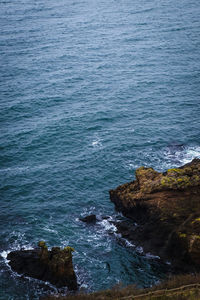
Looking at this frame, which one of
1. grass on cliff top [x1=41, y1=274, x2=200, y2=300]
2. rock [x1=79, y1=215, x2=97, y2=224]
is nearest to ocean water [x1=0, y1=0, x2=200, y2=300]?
rock [x1=79, y1=215, x2=97, y2=224]

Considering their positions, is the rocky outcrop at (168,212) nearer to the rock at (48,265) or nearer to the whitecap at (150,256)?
the whitecap at (150,256)

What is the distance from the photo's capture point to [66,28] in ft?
486

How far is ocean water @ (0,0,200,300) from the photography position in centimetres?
4744

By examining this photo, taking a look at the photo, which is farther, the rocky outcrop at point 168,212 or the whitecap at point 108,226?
the whitecap at point 108,226

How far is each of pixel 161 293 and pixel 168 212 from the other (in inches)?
463

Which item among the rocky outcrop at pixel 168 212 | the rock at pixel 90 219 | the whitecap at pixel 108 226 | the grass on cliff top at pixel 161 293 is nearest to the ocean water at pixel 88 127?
the whitecap at pixel 108 226

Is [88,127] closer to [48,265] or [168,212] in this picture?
[168,212]

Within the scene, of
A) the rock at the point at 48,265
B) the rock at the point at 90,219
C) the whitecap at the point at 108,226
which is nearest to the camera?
the rock at the point at 48,265

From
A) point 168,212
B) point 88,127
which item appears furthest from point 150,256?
point 88,127

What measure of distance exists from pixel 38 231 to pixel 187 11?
138 m

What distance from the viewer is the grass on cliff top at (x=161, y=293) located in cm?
3497

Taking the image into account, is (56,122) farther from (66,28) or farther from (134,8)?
(134,8)

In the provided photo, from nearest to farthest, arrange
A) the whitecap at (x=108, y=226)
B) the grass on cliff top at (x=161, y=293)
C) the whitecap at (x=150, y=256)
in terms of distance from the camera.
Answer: the grass on cliff top at (x=161, y=293) → the whitecap at (x=150, y=256) → the whitecap at (x=108, y=226)

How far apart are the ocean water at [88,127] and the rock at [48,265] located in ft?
3.16
